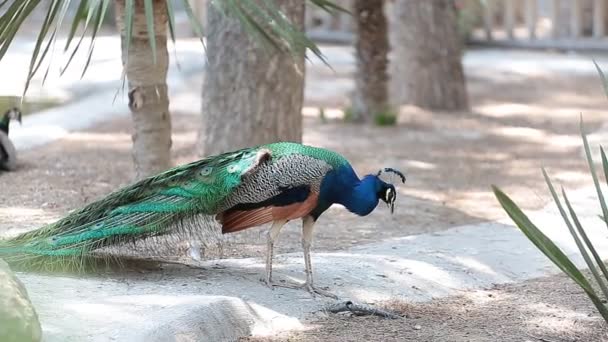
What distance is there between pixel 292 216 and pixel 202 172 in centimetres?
52

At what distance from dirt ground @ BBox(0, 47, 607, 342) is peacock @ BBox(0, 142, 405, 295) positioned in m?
0.63

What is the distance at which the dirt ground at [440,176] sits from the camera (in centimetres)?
520

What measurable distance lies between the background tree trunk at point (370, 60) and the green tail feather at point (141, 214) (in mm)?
6354

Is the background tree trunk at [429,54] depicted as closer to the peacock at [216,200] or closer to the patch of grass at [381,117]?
the patch of grass at [381,117]

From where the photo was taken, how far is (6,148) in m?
8.39

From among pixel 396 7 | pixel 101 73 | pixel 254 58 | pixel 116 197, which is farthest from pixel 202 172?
pixel 101 73

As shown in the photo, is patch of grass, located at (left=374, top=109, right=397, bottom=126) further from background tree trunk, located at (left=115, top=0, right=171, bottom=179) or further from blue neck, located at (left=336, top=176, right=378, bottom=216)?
blue neck, located at (left=336, top=176, right=378, bottom=216)

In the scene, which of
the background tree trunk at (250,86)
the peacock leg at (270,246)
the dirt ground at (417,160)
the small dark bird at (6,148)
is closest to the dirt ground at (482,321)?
the peacock leg at (270,246)

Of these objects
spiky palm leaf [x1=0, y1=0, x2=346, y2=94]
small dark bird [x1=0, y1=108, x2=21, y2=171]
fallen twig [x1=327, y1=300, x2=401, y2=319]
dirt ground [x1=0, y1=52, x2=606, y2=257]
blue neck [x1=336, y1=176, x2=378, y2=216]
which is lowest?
dirt ground [x1=0, y1=52, x2=606, y2=257]

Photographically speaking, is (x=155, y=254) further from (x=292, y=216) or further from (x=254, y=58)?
(x=254, y=58)

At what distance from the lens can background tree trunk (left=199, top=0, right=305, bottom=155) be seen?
8.66 meters

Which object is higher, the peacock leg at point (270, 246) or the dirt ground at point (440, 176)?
the peacock leg at point (270, 246)

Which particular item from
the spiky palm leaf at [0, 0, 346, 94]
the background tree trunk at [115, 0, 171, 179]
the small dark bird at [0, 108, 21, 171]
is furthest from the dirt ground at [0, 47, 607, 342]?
the spiky palm leaf at [0, 0, 346, 94]

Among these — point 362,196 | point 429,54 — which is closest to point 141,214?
point 362,196
